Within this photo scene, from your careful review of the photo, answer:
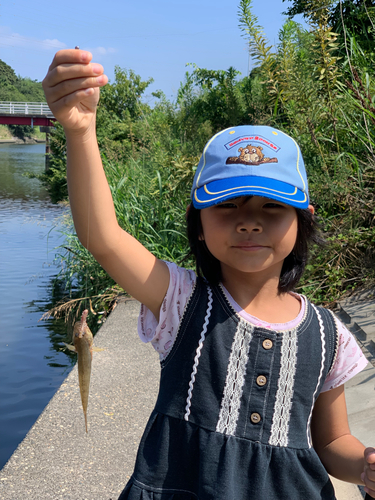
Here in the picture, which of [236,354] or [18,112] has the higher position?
[18,112]

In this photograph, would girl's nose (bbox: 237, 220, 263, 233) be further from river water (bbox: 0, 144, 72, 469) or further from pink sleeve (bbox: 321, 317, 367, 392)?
river water (bbox: 0, 144, 72, 469)

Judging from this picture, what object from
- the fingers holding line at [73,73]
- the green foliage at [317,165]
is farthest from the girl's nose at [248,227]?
the green foliage at [317,165]

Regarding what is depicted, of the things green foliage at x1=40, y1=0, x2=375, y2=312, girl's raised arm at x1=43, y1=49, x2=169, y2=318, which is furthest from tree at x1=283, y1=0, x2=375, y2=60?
girl's raised arm at x1=43, y1=49, x2=169, y2=318

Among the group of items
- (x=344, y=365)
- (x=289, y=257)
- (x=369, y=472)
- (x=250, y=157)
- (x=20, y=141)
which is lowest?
(x=20, y=141)

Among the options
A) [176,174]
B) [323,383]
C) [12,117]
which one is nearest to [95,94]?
[323,383]

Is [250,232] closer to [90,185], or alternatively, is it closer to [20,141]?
[90,185]

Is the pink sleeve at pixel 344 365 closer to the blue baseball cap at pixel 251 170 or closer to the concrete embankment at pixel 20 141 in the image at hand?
the blue baseball cap at pixel 251 170

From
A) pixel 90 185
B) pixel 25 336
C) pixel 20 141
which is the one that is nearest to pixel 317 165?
pixel 90 185

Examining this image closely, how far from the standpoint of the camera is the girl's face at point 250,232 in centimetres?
A: 154

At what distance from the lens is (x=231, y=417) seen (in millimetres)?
1517

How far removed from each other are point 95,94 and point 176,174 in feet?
14.6

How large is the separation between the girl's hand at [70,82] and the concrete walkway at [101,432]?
2088 millimetres

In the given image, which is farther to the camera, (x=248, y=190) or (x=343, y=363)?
(x=343, y=363)

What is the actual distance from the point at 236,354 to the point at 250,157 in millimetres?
603
